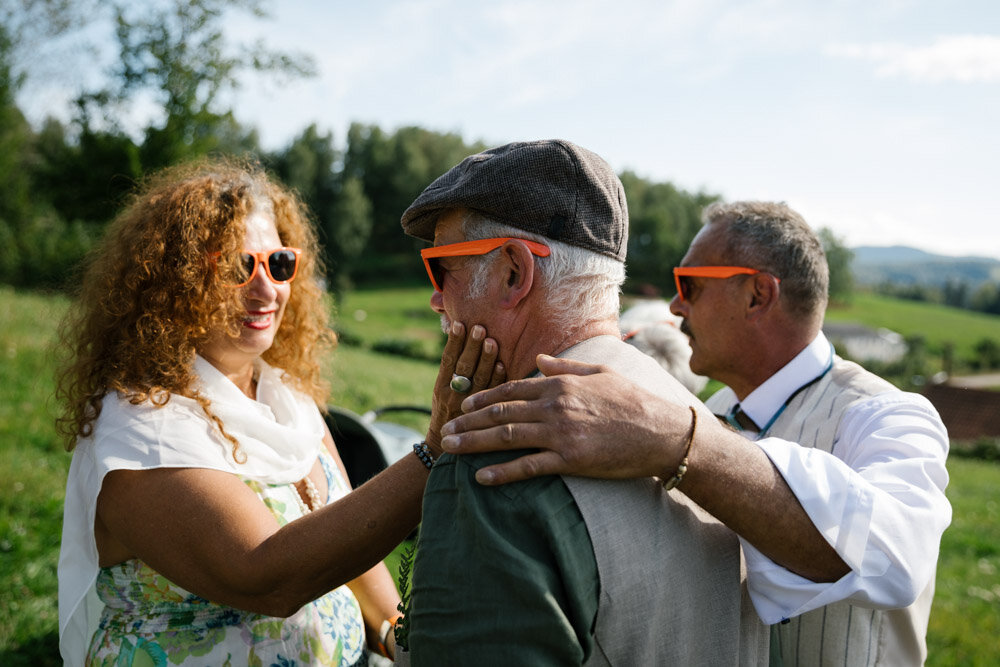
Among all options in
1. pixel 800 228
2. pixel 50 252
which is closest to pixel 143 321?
pixel 800 228

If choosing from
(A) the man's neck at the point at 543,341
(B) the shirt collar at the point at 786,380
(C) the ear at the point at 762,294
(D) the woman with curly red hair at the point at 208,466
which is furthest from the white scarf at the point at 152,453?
(C) the ear at the point at 762,294

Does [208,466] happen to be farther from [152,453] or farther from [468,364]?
[468,364]

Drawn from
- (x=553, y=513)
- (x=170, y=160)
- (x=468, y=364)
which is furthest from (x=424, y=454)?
(x=170, y=160)

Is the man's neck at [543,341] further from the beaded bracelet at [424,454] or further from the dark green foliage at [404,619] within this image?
the dark green foliage at [404,619]

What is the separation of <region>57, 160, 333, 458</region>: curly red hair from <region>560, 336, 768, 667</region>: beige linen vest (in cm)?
162

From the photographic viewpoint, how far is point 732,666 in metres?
1.73

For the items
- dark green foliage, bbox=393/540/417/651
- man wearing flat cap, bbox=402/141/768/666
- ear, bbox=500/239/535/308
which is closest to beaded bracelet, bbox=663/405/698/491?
man wearing flat cap, bbox=402/141/768/666

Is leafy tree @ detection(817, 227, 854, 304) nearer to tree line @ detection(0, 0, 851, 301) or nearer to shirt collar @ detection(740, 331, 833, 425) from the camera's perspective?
tree line @ detection(0, 0, 851, 301)

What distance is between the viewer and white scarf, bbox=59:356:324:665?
2.35m

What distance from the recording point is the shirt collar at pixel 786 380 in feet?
9.50

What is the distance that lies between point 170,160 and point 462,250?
15253mm

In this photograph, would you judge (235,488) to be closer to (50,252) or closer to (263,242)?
(263,242)

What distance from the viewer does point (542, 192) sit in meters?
1.87

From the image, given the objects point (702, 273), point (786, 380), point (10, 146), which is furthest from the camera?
point (10, 146)
